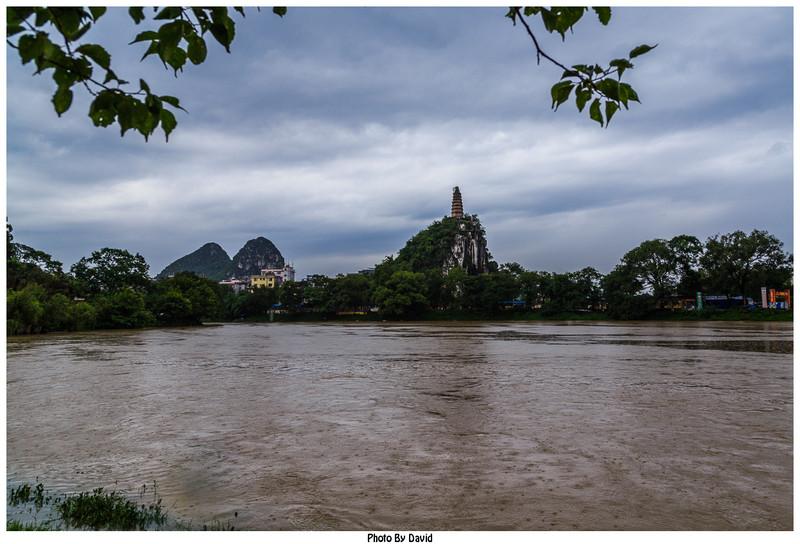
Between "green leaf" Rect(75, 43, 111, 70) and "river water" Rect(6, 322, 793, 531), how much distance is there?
113 inches

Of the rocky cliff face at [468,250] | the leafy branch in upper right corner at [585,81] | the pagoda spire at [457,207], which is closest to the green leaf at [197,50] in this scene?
the leafy branch in upper right corner at [585,81]

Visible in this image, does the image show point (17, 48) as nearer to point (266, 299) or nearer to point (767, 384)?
point (767, 384)

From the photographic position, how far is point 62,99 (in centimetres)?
184

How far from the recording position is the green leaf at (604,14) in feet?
7.01

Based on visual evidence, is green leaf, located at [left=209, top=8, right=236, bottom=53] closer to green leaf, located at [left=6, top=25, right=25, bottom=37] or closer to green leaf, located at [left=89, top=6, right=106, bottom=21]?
green leaf, located at [left=89, top=6, right=106, bottom=21]

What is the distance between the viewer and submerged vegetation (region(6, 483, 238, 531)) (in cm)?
334

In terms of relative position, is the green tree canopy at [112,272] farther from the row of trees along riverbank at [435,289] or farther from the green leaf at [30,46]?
the green leaf at [30,46]

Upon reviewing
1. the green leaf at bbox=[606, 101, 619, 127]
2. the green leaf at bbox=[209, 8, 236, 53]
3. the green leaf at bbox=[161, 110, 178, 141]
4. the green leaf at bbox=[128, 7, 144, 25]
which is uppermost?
the green leaf at bbox=[128, 7, 144, 25]

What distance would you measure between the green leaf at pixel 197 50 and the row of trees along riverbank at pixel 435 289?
3548cm

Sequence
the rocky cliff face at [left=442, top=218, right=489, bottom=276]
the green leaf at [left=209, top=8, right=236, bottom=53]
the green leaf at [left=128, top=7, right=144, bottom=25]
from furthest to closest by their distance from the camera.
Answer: the rocky cliff face at [left=442, top=218, right=489, bottom=276] < the green leaf at [left=128, top=7, right=144, bottom=25] < the green leaf at [left=209, top=8, right=236, bottom=53]

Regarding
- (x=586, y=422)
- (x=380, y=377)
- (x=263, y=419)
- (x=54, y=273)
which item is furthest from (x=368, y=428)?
(x=54, y=273)

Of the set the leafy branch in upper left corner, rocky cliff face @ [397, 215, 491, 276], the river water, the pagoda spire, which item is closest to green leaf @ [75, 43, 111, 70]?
the leafy branch in upper left corner

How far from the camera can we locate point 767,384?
9453 mm

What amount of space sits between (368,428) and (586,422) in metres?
2.63
